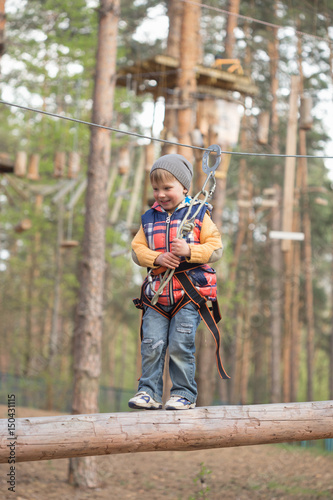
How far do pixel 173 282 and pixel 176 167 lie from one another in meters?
0.73

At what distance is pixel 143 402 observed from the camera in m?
3.55

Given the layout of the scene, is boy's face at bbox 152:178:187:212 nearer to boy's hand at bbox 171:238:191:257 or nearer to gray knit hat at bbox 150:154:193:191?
gray knit hat at bbox 150:154:193:191

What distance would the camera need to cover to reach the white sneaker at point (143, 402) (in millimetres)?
3531

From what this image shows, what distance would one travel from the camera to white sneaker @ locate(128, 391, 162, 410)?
353cm

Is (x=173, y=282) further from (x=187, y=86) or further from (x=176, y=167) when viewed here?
(x=187, y=86)

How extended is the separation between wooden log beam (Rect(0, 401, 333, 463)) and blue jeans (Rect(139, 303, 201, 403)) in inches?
8.1

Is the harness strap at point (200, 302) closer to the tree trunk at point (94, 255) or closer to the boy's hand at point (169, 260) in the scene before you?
the boy's hand at point (169, 260)

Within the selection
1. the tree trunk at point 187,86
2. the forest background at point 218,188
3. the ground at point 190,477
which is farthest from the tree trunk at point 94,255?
the forest background at point 218,188

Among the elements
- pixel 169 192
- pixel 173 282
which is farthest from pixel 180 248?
pixel 169 192

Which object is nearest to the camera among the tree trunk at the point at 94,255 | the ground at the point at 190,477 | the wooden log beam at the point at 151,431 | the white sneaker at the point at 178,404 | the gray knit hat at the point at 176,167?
the wooden log beam at the point at 151,431

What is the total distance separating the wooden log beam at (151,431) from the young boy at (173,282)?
14 centimetres

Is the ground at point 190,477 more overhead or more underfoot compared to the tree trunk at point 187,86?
more underfoot

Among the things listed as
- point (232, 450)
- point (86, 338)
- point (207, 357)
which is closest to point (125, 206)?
point (207, 357)

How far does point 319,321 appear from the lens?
2075 centimetres
